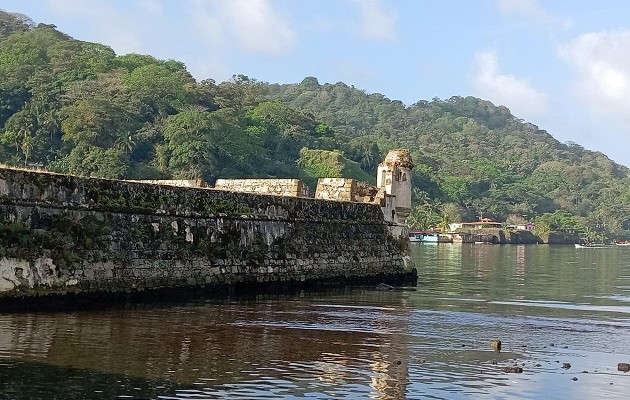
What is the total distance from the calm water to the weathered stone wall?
2.68ft

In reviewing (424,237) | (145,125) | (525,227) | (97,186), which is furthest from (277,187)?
(525,227)

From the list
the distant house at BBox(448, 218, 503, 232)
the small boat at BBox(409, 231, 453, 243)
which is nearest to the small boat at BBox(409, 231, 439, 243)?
the small boat at BBox(409, 231, 453, 243)

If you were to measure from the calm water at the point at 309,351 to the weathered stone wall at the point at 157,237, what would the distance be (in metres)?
0.82

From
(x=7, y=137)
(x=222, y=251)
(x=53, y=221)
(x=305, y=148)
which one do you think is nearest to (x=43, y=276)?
(x=53, y=221)

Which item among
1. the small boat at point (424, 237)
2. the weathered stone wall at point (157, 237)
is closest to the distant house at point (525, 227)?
the small boat at point (424, 237)

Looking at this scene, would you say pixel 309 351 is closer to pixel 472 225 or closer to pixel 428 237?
pixel 428 237

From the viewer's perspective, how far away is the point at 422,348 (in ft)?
46.9

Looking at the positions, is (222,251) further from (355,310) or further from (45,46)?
(45,46)

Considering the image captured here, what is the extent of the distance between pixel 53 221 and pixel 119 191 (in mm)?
1900

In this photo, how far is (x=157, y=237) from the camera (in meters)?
18.8

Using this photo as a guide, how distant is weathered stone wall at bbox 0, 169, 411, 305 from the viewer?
52.2 ft

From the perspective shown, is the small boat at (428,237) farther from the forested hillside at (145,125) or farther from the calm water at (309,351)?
the calm water at (309,351)

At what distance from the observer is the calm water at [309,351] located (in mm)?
10570

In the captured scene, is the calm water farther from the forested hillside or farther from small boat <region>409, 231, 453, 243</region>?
small boat <region>409, 231, 453, 243</region>
